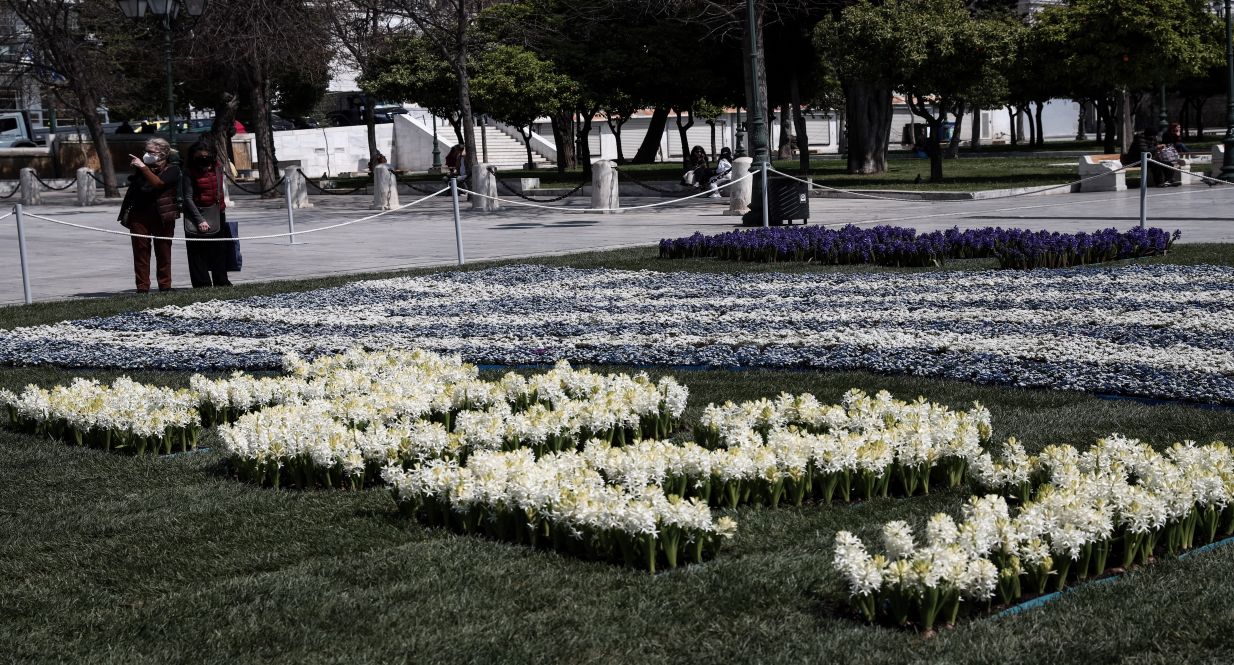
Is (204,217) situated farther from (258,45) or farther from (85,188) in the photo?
(85,188)

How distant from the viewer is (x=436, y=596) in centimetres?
443

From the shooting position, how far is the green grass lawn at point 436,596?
393 centimetres

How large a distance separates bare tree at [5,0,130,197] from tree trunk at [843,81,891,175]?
1839 cm

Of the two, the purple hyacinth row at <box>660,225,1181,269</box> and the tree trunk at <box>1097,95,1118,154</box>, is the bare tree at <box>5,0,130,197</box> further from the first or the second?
the tree trunk at <box>1097,95,1118,154</box>

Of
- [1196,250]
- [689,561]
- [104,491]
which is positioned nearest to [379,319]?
[104,491]

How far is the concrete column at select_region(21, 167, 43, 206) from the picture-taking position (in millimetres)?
34844

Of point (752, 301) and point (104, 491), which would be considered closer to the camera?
point (104, 491)

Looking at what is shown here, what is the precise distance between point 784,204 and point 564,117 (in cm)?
2190

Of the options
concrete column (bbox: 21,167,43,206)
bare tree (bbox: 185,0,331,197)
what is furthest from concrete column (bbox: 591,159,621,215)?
concrete column (bbox: 21,167,43,206)

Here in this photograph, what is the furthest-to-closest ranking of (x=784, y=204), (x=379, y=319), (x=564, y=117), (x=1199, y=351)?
(x=564, y=117) → (x=784, y=204) → (x=379, y=319) → (x=1199, y=351)

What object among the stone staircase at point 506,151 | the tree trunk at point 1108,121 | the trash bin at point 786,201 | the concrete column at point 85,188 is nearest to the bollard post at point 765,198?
the trash bin at point 786,201

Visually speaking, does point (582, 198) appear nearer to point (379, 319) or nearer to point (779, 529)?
point (379, 319)

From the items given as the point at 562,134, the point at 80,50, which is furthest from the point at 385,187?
the point at 562,134

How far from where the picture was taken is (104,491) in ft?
19.6
